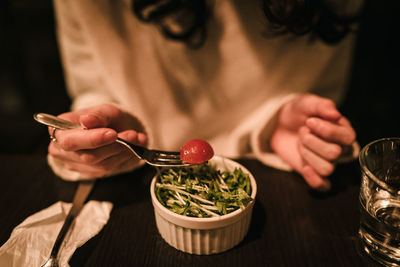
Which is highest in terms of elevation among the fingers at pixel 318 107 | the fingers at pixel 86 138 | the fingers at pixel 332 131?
the fingers at pixel 86 138

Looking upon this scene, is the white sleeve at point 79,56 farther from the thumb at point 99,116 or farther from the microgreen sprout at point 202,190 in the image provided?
the microgreen sprout at point 202,190

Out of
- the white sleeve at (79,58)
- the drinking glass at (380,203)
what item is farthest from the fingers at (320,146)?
the white sleeve at (79,58)

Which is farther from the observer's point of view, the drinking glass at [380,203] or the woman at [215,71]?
the woman at [215,71]

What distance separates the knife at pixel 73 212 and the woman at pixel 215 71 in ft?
0.12

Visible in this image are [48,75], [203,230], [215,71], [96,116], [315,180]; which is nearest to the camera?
[203,230]

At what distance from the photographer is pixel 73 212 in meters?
0.85

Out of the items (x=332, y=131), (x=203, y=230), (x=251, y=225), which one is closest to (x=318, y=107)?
(x=332, y=131)

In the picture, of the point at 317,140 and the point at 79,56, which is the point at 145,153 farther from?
the point at 79,56

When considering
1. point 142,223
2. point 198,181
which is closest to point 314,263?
point 198,181

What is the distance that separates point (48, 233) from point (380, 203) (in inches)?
34.2

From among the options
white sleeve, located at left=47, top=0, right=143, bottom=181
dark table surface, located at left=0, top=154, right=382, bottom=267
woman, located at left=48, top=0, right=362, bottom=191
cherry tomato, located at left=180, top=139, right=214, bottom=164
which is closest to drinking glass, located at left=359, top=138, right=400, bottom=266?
dark table surface, located at left=0, top=154, right=382, bottom=267

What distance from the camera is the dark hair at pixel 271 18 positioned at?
932mm

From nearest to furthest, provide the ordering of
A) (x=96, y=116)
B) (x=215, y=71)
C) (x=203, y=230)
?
1. (x=203, y=230)
2. (x=96, y=116)
3. (x=215, y=71)

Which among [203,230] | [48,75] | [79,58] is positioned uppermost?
[79,58]
